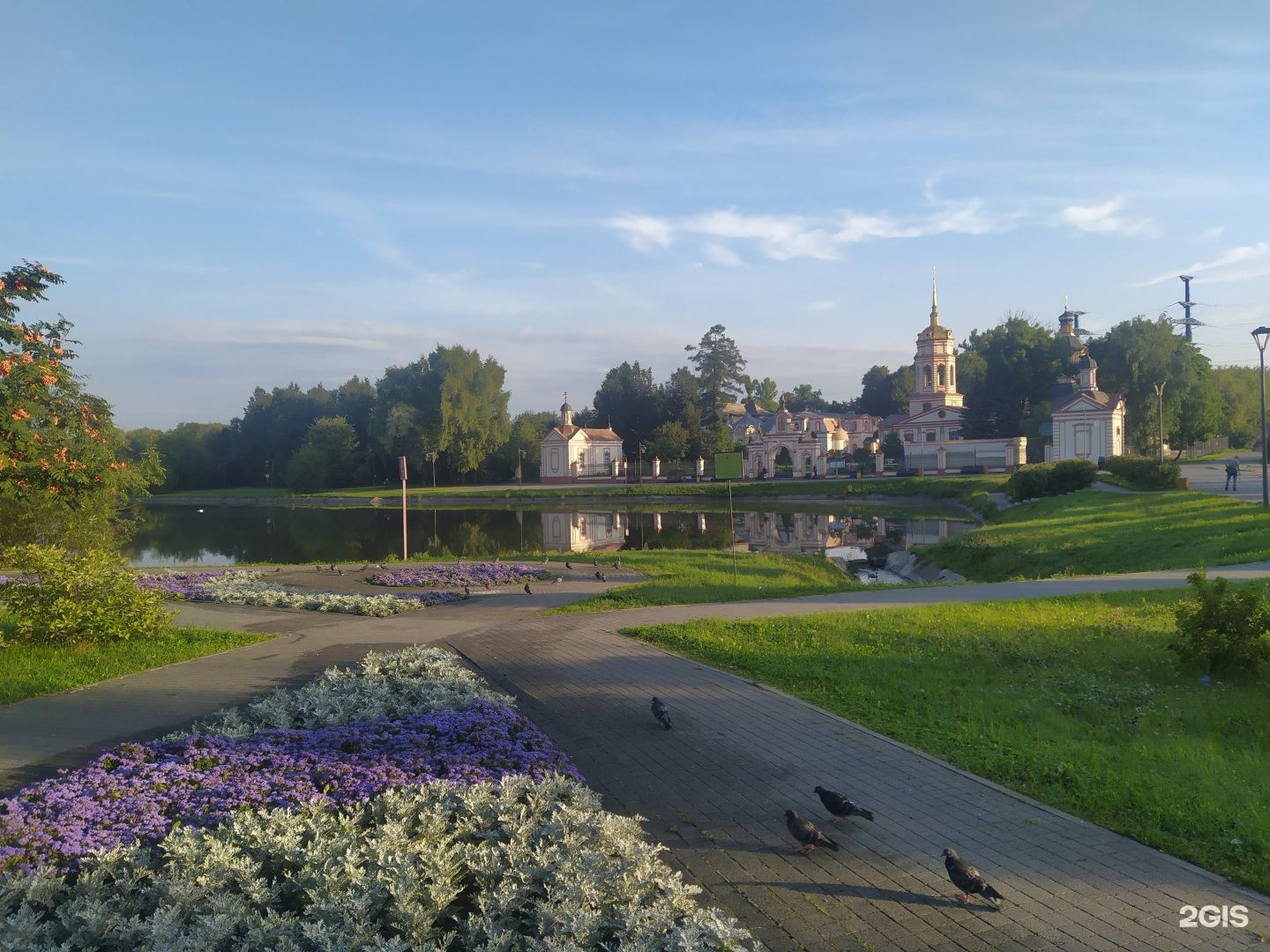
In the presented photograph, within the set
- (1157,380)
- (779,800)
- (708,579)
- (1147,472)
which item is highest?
(1157,380)

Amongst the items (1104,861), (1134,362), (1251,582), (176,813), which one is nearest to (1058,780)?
(1104,861)

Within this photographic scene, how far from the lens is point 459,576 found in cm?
1808

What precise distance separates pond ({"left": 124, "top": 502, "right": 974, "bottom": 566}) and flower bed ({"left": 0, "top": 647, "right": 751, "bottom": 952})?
63.5 ft

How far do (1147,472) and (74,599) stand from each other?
130 feet

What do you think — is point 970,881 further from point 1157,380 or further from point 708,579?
point 1157,380

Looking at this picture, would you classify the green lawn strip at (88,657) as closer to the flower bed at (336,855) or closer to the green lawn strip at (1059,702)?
the flower bed at (336,855)

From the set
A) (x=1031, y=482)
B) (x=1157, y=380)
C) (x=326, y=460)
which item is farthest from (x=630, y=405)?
(x=1031, y=482)

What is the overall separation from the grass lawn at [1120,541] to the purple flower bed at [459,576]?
37.7 feet

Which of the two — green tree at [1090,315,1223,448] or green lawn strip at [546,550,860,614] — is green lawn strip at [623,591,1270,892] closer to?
green lawn strip at [546,550,860,614]

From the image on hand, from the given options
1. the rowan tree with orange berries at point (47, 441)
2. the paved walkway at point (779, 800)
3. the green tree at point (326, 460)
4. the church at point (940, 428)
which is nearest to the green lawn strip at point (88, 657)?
the paved walkway at point (779, 800)

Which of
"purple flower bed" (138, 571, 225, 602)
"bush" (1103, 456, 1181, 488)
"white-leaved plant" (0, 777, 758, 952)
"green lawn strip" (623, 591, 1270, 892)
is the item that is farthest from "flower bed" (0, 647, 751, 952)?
"bush" (1103, 456, 1181, 488)

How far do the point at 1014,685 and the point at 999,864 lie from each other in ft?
12.4

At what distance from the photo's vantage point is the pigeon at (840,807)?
5180 mm

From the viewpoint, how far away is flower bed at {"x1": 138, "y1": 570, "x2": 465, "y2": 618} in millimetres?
14180
